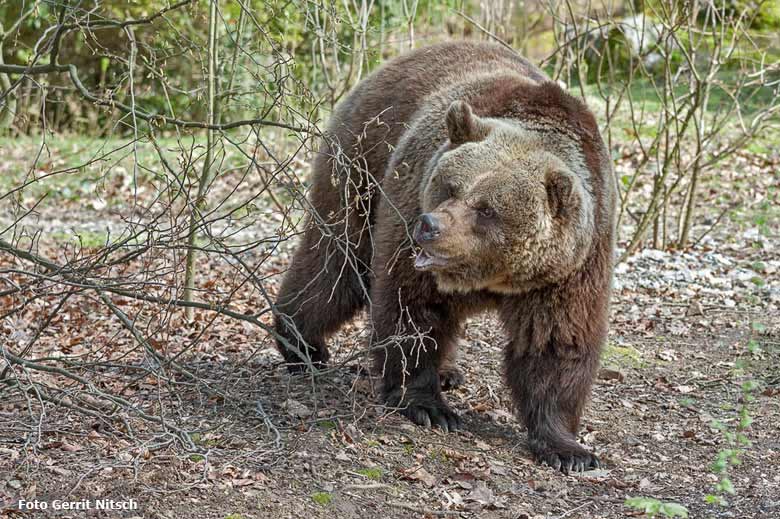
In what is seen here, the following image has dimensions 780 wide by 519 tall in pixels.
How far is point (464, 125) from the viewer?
587cm

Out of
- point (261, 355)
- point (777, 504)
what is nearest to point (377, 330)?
point (261, 355)

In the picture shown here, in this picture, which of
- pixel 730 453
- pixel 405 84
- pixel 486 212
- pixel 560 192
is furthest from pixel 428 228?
pixel 405 84

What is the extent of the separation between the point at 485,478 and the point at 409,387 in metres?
0.94

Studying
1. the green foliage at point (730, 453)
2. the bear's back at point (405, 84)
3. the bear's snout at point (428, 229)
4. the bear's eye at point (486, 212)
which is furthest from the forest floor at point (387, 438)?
the bear's back at point (405, 84)

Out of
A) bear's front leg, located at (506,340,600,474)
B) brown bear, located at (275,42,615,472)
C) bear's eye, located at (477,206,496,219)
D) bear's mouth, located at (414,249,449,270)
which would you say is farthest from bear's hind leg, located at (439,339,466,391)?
bear's eye, located at (477,206,496,219)

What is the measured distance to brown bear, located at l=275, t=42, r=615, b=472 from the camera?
558 cm

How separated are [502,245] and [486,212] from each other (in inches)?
8.4

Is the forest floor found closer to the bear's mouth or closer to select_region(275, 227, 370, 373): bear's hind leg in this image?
select_region(275, 227, 370, 373): bear's hind leg

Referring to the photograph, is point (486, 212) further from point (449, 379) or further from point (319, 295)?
point (449, 379)

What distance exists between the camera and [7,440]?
201 inches

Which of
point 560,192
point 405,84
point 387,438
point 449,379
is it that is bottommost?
point 449,379

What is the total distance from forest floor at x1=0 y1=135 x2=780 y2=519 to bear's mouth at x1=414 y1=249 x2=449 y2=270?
83 centimetres

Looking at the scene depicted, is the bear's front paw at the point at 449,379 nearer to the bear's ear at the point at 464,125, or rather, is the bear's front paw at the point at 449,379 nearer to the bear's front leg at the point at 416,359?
the bear's front leg at the point at 416,359

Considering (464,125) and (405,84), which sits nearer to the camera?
(464,125)
